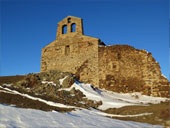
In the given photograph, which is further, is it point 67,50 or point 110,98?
point 67,50

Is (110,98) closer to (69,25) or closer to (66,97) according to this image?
(66,97)

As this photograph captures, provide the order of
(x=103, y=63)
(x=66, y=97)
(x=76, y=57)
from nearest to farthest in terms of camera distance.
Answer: (x=66, y=97)
(x=103, y=63)
(x=76, y=57)

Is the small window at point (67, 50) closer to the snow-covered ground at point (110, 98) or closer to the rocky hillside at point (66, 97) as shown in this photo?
the rocky hillside at point (66, 97)

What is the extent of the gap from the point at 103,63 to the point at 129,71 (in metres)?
2.34

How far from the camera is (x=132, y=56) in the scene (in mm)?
14656

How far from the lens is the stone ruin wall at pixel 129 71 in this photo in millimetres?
13391

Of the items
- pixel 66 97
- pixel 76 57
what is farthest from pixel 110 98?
pixel 76 57

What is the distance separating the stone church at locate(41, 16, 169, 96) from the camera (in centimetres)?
1368

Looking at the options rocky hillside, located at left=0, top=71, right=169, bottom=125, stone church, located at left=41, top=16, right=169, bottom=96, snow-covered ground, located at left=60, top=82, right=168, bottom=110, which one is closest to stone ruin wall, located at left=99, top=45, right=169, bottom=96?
stone church, located at left=41, top=16, right=169, bottom=96

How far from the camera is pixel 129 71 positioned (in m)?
14.3

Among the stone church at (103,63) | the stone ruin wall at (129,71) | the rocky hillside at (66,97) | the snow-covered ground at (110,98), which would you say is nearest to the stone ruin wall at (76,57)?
the stone church at (103,63)

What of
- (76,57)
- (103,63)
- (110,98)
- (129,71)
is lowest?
(110,98)

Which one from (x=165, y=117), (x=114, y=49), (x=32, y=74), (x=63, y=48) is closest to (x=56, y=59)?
(x=63, y=48)

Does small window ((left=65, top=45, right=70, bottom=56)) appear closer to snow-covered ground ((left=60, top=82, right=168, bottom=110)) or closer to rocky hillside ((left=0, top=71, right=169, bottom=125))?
rocky hillside ((left=0, top=71, right=169, bottom=125))
